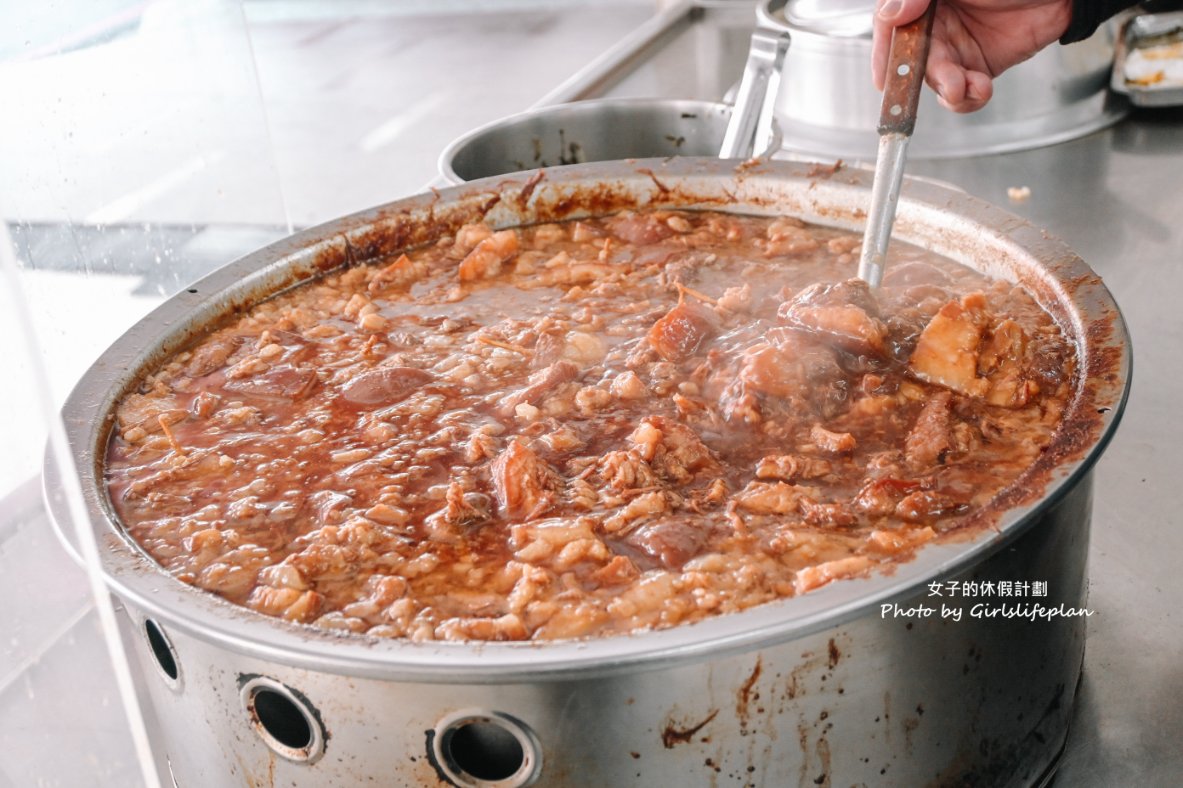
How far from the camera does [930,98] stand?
283cm

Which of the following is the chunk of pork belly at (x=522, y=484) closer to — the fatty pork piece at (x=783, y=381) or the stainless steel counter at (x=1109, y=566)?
the fatty pork piece at (x=783, y=381)

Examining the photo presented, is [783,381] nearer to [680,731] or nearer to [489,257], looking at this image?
[680,731]

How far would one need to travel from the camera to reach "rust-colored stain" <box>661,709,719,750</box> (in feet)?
3.37

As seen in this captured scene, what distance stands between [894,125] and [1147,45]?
164cm

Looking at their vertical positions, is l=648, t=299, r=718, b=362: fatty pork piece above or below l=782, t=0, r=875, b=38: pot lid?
below

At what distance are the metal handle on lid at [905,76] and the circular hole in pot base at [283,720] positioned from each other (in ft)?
3.83


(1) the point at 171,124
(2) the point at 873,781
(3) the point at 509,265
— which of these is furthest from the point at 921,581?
(1) the point at 171,124

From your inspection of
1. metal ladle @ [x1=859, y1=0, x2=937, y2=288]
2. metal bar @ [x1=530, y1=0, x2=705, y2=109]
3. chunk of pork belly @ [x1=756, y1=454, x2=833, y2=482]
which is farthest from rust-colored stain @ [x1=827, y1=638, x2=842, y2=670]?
metal bar @ [x1=530, y1=0, x2=705, y2=109]

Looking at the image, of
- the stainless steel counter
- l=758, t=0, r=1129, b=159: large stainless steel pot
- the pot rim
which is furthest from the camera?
l=758, t=0, r=1129, b=159: large stainless steel pot

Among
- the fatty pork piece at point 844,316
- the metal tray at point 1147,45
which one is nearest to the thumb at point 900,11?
the fatty pork piece at point 844,316

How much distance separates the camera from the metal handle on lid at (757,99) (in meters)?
2.23

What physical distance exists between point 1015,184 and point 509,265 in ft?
4.62

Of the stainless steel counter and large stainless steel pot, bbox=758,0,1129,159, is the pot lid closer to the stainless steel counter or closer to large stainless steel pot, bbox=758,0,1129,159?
large stainless steel pot, bbox=758,0,1129,159

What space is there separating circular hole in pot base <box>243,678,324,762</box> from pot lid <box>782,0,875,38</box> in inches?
90.5
